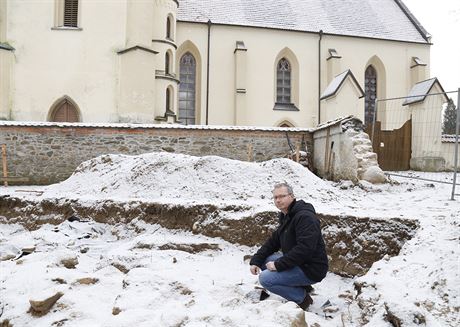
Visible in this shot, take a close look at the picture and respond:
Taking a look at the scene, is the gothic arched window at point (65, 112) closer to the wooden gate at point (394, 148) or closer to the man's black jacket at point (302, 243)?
the wooden gate at point (394, 148)

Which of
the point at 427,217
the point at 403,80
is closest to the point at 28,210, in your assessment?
the point at 427,217

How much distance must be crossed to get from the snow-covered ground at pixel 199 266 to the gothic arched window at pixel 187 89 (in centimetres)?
1259

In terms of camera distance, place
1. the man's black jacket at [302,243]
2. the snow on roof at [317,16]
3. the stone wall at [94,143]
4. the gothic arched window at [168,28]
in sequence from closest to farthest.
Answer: the man's black jacket at [302,243] → the stone wall at [94,143] → the gothic arched window at [168,28] → the snow on roof at [317,16]

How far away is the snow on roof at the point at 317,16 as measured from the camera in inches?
901

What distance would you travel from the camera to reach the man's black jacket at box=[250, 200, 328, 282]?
4.32 meters

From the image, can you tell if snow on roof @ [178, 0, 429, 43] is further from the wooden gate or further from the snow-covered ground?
the snow-covered ground

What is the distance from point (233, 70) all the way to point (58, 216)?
15244mm

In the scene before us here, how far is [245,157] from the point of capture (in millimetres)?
14078

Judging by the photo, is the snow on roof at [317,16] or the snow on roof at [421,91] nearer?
the snow on roof at [421,91]

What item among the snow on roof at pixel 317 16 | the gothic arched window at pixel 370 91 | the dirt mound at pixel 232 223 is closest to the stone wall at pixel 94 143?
the dirt mound at pixel 232 223

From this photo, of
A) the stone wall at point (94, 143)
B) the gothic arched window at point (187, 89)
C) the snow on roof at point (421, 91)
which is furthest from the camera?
the gothic arched window at point (187, 89)

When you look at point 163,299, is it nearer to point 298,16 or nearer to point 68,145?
point 68,145

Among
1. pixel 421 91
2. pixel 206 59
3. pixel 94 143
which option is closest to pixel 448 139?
pixel 421 91

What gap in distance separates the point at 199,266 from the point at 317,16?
72.4 feet
